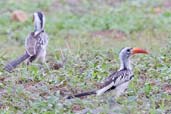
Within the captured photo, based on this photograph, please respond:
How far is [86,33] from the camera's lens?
14.9m

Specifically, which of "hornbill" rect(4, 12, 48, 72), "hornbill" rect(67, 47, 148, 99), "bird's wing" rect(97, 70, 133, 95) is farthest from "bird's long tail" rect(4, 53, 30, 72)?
"bird's wing" rect(97, 70, 133, 95)

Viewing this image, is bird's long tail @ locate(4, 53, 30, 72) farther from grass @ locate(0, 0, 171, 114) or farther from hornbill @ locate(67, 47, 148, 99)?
hornbill @ locate(67, 47, 148, 99)

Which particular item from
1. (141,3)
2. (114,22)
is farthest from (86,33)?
(141,3)

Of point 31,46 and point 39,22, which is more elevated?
point 39,22

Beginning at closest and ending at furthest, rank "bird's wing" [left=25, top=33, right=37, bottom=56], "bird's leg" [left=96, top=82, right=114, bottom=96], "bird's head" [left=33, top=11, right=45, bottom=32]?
"bird's leg" [left=96, top=82, right=114, bottom=96], "bird's wing" [left=25, top=33, right=37, bottom=56], "bird's head" [left=33, top=11, right=45, bottom=32]

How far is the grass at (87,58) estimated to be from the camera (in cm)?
792

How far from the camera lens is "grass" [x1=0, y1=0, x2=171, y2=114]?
7922mm

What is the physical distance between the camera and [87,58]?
1045 cm

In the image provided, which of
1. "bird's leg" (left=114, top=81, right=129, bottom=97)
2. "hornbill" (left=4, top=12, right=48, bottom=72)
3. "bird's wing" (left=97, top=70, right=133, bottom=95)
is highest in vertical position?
"hornbill" (left=4, top=12, right=48, bottom=72)

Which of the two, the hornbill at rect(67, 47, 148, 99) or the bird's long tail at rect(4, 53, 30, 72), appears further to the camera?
the bird's long tail at rect(4, 53, 30, 72)

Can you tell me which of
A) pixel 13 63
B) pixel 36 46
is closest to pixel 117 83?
pixel 13 63

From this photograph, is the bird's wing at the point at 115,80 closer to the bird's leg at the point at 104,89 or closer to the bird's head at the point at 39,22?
the bird's leg at the point at 104,89

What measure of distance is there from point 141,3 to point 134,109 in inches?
400

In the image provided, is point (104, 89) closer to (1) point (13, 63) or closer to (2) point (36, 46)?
(1) point (13, 63)
